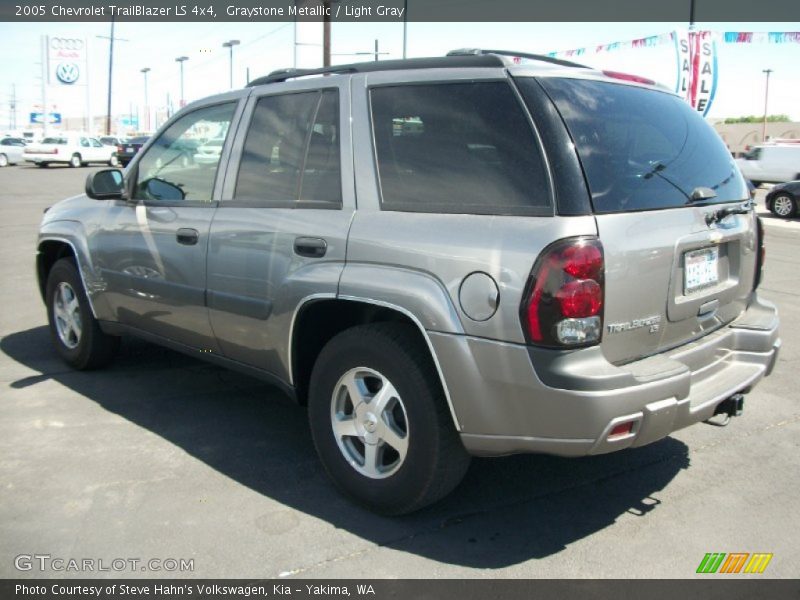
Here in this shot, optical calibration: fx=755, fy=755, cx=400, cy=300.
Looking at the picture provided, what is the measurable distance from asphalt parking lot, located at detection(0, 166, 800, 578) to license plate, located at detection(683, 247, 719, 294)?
1.06m

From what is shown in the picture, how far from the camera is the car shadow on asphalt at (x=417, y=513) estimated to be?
3.26 metres

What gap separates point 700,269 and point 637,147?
23.6 inches

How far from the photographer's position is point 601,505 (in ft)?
11.6

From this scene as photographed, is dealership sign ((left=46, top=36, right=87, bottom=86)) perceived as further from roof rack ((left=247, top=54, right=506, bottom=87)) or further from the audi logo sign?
roof rack ((left=247, top=54, right=506, bottom=87))

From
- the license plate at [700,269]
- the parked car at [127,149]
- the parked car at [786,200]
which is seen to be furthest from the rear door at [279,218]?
the parked car at [127,149]

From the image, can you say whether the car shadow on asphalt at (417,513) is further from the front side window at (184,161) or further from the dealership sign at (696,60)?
the dealership sign at (696,60)

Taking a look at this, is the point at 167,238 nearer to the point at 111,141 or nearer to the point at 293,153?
the point at 293,153

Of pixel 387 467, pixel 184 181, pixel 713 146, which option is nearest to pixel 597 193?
pixel 713 146

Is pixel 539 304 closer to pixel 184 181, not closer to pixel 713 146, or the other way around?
pixel 713 146

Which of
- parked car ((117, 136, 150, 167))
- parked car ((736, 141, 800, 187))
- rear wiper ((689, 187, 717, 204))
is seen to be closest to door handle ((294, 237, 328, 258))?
rear wiper ((689, 187, 717, 204))

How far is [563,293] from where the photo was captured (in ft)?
9.00

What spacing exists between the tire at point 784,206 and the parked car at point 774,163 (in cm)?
789

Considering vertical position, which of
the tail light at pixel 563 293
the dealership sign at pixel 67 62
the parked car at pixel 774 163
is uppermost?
the dealership sign at pixel 67 62

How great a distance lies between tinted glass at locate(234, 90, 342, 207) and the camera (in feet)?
11.8
